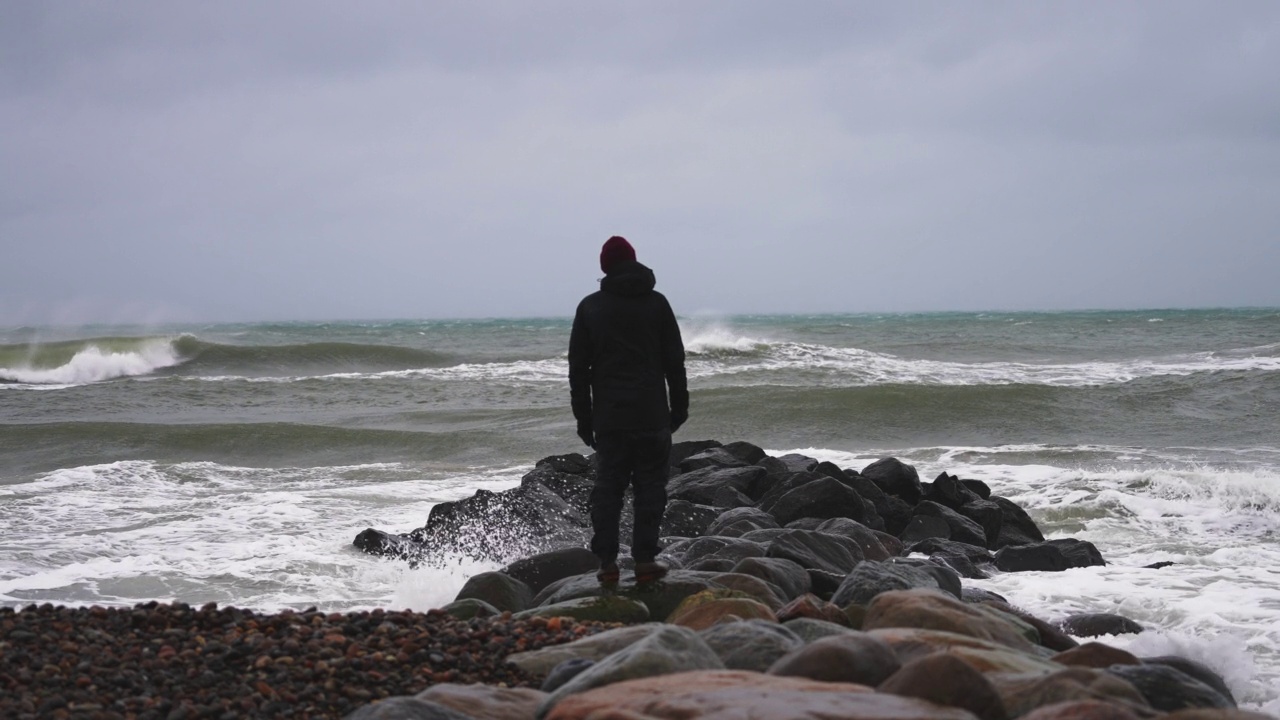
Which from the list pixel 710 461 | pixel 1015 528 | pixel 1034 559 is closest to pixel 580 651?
pixel 1034 559

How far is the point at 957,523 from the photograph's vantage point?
9164 mm

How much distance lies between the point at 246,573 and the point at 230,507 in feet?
9.63

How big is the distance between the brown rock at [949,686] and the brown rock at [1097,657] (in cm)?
129

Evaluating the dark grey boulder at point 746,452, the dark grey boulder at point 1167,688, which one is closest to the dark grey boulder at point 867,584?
the dark grey boulder at point 1167,688

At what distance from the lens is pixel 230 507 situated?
10438 mm

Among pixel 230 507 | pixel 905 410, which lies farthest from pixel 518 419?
pixel 230 507

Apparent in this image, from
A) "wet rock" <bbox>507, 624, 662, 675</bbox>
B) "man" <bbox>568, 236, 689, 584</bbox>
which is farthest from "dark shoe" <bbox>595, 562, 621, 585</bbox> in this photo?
"wet rock" <bbox>507, 624, 662, 675</bbox>

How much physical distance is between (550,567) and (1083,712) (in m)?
4.24

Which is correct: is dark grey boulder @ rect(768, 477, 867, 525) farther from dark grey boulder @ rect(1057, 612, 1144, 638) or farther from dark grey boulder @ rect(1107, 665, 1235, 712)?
dark grey boulder @ rect(1107, 665, 1235, 712)

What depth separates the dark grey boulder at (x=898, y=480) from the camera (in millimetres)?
10258

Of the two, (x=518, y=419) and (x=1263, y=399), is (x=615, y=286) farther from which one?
(x=1263, y=399)

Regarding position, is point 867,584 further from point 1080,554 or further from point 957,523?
point 957,523

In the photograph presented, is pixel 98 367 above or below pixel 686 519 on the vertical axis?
above

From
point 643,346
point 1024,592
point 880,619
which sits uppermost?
point 643,346
